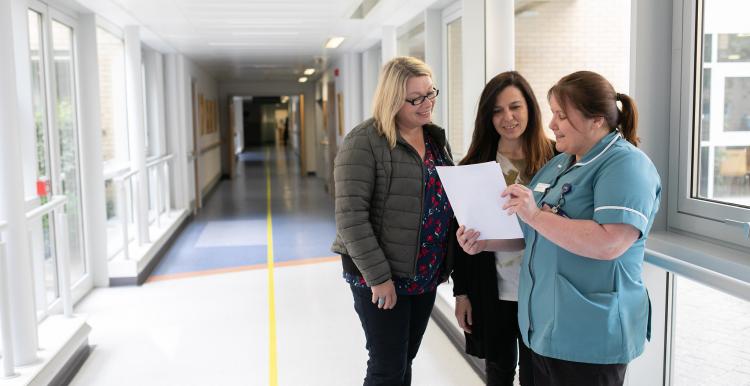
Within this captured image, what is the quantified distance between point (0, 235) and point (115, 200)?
13.1 feet

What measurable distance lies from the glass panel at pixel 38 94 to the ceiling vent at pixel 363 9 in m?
2.64

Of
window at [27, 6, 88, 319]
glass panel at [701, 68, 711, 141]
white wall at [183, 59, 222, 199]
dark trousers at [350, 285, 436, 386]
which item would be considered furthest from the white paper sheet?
white wall at [183, 59, 222, 199]

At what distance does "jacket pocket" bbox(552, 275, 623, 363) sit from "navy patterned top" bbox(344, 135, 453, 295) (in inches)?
27.9

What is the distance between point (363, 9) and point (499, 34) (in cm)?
279

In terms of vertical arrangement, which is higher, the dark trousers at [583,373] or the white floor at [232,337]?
the dark trousers at [583,373]

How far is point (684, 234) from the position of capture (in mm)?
2453

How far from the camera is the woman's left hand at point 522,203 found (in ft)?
5.79

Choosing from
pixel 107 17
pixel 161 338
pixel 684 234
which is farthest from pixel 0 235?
pixel 107 17

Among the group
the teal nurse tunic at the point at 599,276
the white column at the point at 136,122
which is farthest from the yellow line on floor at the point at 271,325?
the teal nurse tunic at the point at 599,276

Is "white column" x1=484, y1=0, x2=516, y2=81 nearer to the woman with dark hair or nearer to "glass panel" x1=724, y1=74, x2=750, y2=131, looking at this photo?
the woman with dark hair

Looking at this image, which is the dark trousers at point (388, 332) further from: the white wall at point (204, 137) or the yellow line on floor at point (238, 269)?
A: the white wall at point (204, 137)

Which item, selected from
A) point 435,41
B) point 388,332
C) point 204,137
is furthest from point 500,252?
point 204,137

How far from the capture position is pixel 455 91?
567 cm

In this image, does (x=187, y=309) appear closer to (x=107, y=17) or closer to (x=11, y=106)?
(x=11, y=106)
